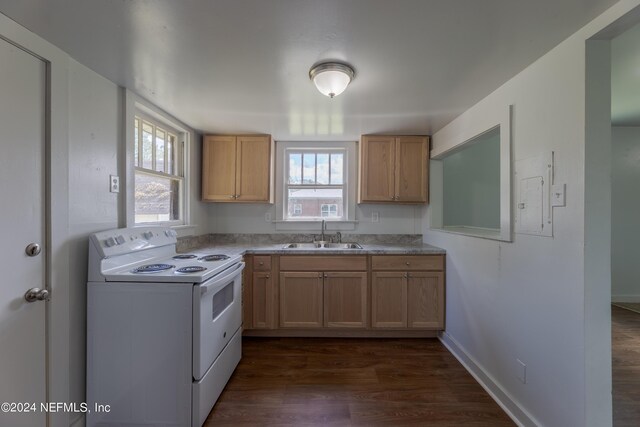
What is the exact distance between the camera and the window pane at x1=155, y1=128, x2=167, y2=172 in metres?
2.39

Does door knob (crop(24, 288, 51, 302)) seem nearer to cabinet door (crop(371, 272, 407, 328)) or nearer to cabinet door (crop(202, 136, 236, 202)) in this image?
cabinet door (crop(202, 136, 236, 202))

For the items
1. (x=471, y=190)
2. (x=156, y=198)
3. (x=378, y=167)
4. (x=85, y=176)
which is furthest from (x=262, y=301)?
(x=471, y=190)

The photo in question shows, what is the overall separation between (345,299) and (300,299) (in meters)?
0.45

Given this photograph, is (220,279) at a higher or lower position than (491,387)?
higher

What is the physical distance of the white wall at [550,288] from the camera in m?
1.20

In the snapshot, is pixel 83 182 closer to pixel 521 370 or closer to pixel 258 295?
pixel 258 295

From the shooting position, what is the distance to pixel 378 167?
2.95 metres

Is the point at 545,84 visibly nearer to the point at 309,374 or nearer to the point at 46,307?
the point at 309,374

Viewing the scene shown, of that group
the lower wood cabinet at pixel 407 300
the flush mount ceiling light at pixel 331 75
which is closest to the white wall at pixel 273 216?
the lower wood cabinet at pixel 407 300

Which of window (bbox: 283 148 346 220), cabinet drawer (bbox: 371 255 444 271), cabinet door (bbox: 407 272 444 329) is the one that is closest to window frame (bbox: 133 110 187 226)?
window (bbox: 283 148 346 220)

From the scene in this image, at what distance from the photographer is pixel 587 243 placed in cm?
120

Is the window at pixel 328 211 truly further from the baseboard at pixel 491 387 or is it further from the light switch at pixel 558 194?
the light switch at pixel 558 194

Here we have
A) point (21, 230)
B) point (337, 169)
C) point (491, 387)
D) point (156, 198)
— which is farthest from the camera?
point (337, 169)

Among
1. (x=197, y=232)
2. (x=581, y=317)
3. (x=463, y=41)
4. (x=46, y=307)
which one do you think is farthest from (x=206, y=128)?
(x=581, y=317)
